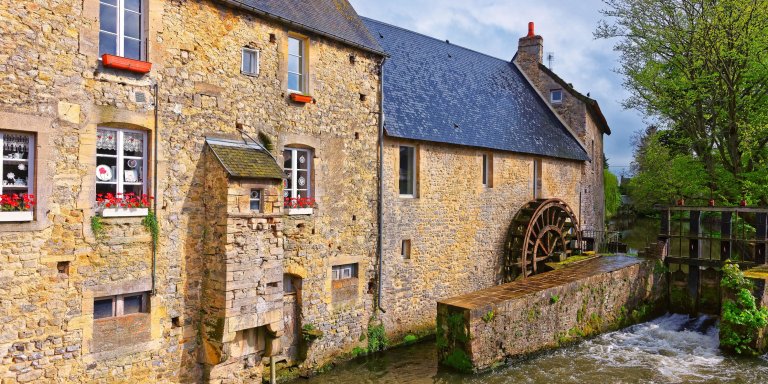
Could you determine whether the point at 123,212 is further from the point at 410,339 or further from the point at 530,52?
the point at 530,52

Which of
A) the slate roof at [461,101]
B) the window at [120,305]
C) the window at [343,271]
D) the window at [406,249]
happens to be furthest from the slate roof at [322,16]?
the window at [120,305]

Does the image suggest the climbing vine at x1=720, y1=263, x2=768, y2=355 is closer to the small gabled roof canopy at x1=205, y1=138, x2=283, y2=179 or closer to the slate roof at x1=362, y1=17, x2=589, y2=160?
the slate roof at x1=362, y1=17, x2=589, y2=160

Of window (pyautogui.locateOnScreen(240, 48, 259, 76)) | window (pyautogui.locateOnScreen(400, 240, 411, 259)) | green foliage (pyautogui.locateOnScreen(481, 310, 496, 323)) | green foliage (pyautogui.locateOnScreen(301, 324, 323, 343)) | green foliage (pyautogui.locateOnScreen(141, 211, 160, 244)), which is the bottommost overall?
green foliage (pyautogui.locateOnScreen(301, 324, 323, 343))

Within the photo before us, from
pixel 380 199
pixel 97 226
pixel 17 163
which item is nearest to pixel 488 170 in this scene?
pixel 380 199

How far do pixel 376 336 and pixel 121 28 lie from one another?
7.11m

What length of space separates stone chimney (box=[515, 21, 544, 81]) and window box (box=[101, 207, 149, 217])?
1631cm

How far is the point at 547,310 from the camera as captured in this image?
10930mm

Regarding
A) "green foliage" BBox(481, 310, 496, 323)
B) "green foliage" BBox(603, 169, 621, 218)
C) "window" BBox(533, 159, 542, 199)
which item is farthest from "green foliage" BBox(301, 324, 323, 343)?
"green foliage" BBox(603, 169, 621, 218)

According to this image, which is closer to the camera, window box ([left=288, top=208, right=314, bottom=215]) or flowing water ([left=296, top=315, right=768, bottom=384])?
window box ([left=288, top=208, right=314, bottom=215])

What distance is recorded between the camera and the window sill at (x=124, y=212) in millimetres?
7108

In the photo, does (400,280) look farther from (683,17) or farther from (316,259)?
(683,17)

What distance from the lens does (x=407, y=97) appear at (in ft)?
43.5

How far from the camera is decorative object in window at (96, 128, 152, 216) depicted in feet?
23.6

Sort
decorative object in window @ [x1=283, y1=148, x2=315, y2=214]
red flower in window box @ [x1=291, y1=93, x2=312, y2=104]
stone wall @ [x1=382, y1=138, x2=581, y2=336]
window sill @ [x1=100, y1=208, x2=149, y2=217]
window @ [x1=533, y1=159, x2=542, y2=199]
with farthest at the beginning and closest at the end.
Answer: window @ [x1=533, y1=159, x2=542, y2=199], stone wall @ [x1=382, y1=138, x2=581, y2=336], decorative object in window @ [x1=283, y1=148, x2=315, y2=214], red flower in window box @ [x1=291, y1=93, x2=312, y2=104], window sill @ [x1=100, y1=208, x2=149, y2=217]
